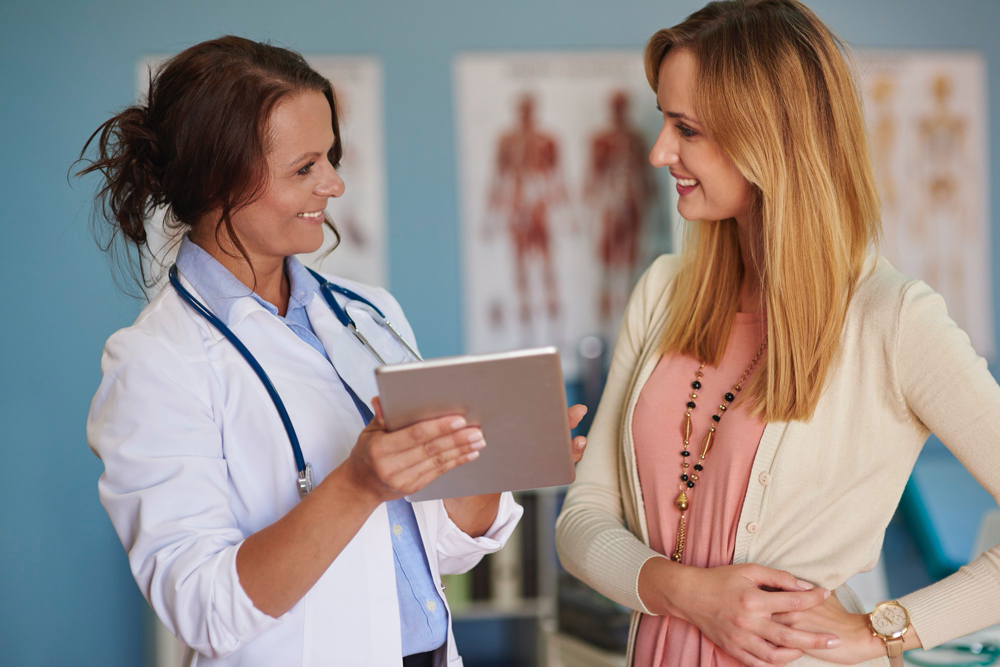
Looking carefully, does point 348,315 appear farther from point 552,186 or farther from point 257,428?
point 552,186

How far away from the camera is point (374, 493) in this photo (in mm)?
1016

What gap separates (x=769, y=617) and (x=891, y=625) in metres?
0.18

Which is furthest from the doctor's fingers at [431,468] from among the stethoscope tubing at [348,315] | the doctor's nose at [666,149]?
the doctor's nose at [666,149]

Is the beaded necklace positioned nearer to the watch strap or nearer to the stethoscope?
the watch strap

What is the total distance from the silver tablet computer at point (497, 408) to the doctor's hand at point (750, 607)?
295 millimetres

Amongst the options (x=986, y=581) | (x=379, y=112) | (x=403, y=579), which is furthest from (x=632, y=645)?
(x=379, y=112)

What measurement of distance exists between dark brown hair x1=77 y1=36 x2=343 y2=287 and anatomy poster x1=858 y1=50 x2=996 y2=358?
8.80 feet

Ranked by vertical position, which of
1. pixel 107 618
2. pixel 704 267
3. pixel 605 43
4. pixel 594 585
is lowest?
pixel 107 618

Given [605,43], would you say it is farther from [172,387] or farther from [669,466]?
[172,387]

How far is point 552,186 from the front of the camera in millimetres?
3119

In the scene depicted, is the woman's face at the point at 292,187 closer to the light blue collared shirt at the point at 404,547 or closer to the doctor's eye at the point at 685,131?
the light blue collared shirt at the point at 404,547

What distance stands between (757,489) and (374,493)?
23.3 inches

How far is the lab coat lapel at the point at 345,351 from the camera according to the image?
1303 millimetres

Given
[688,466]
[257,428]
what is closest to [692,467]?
[688,466]
